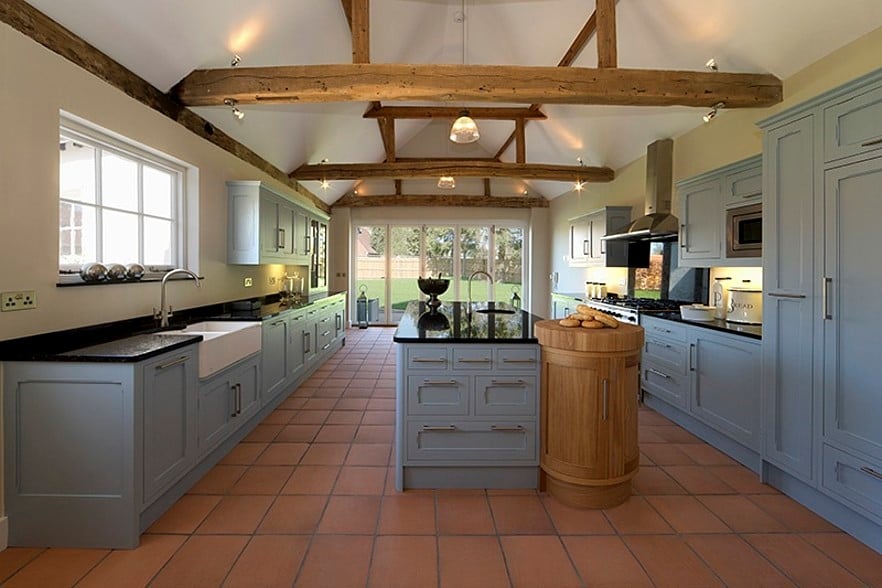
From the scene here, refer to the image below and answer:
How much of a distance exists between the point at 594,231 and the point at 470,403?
14.1ft

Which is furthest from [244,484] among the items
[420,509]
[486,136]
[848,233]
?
[486,136]

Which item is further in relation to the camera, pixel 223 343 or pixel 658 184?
pixel 658 184

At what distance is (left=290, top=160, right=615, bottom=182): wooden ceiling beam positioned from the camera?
6.30m

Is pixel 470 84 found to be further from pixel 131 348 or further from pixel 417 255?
pixel 417 255

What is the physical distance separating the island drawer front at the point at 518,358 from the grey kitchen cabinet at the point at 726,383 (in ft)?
4.60

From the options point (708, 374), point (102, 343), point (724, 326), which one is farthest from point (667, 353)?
point (102, 343)

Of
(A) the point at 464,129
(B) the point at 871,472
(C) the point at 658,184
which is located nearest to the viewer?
(B) the point at 871,472

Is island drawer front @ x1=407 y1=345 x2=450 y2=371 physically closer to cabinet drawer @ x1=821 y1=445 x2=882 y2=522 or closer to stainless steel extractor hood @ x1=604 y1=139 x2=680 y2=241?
cabinet drawer @ x1=821 y1=445 x2=882 y2=522

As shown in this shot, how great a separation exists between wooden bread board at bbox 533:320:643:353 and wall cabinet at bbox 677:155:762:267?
1495mm

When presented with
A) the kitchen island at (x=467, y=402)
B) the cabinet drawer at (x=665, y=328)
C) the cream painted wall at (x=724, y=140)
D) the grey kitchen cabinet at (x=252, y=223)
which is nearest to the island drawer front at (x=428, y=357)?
the kitchen island at (x=467, y=402)

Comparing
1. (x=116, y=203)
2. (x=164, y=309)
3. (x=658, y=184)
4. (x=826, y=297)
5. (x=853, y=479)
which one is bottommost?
(x=853, y=479)

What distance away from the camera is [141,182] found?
3018 millimetres

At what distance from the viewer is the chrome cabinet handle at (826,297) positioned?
206 centimetres

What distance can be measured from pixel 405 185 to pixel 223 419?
6.78 m
